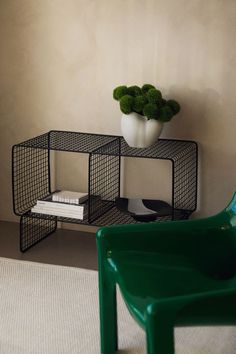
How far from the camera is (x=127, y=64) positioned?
3414mm

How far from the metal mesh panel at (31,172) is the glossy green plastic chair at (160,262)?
1.41m

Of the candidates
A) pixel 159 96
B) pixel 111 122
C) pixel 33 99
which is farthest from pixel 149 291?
pixel 33 99

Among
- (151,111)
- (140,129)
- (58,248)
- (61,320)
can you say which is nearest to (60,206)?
(58,248)

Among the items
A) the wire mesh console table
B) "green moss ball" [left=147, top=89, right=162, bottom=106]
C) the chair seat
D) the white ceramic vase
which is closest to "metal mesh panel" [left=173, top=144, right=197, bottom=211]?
the wire mesh console table

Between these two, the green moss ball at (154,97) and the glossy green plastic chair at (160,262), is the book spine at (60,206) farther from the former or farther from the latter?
the glossy green plastic chair at (160,262)

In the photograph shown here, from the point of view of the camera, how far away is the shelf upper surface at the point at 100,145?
3.36m

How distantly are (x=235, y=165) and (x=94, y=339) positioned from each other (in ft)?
4.04

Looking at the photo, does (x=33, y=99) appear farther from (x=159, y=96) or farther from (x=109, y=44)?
(x=159, y=96)

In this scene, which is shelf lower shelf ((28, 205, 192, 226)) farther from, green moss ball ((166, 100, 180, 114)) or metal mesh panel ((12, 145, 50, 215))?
green moss ball ((166, 100, 180, 114))

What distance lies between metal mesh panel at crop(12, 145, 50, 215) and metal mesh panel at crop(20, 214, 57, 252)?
0.08 meters

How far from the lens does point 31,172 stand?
3.76 m

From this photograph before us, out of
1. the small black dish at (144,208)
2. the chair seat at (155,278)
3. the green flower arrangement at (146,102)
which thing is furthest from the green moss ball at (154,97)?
the chair seat at (155,278)

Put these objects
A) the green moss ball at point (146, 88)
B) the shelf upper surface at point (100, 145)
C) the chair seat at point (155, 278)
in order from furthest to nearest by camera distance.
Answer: the shelf upper surface at point (100, 145) < the green moss ball at point (146, 88) < the chair seat at point (155, 278)

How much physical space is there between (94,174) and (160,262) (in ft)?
4.15
